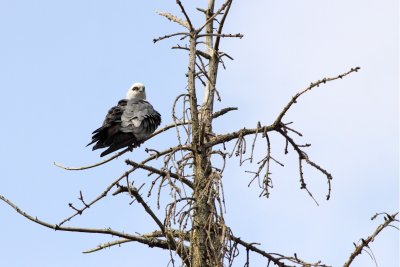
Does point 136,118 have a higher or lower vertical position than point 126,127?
higher

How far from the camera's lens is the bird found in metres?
7.76

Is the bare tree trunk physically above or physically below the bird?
below

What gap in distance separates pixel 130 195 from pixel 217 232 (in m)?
0.76

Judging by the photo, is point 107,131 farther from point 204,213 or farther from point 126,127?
point 204,213

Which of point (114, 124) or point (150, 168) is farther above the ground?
point (114, 124)

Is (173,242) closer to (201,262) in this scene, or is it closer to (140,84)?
(201,262)

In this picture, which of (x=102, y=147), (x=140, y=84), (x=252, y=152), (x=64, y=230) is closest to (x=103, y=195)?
(x=64, y=230)

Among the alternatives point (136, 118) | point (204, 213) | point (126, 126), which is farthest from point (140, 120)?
point (204, 213)

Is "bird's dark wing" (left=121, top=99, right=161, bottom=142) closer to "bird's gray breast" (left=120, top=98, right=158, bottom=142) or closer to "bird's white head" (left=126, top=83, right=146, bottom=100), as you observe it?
"bird's gray breast" (left=120, top=98, right=158, bottom=142)

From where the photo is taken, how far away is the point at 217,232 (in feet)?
16.2

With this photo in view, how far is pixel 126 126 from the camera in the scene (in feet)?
25.9

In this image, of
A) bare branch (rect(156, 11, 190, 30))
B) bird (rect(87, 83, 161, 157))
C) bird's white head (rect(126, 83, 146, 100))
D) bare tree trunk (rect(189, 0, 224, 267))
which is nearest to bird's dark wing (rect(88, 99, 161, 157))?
bird (rect(87, 83, 161, 157))

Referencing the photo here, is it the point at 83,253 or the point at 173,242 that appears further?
the point at 83,253

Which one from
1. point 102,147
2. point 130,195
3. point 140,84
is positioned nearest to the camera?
point 130,195
